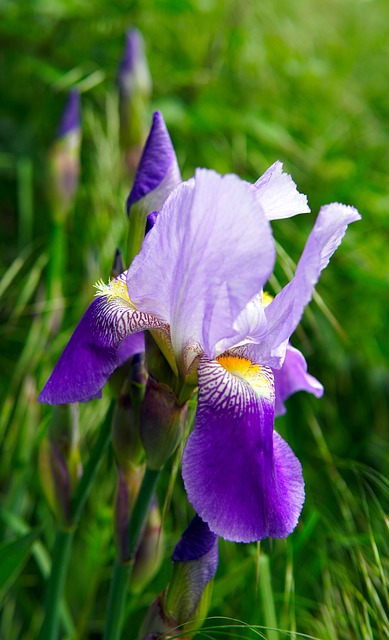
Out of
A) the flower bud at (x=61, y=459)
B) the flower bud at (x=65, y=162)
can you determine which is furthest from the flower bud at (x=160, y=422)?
the flower bud at (x=65, y=162)

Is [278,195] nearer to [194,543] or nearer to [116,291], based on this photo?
[116,291]

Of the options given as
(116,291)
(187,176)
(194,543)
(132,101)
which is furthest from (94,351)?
(187,176)

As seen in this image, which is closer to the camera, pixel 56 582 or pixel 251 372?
pixel 251 372

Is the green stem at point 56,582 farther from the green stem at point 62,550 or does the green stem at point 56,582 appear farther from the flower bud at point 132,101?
the flower bud at point 132,101

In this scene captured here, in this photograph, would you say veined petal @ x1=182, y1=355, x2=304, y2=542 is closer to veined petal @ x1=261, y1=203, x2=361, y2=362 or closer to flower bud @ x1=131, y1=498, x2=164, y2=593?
veined petal @ x1=261, y1=203, x2=361, y2=362

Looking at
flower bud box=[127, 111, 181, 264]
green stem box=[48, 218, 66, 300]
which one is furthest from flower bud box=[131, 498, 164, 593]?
green stem box=[48, 218, 66, 300]

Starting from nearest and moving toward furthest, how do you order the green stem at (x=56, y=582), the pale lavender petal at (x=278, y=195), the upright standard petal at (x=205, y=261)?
1. the upright standard petal at (x=205, y=261)
2. the pale lavender petal at (x=278, y=195)
3. the green stem at (x=56, y=582)

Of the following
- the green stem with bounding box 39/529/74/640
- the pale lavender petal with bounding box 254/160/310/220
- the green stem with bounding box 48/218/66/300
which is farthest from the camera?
the green stem with bounding box 48/218/66/300
